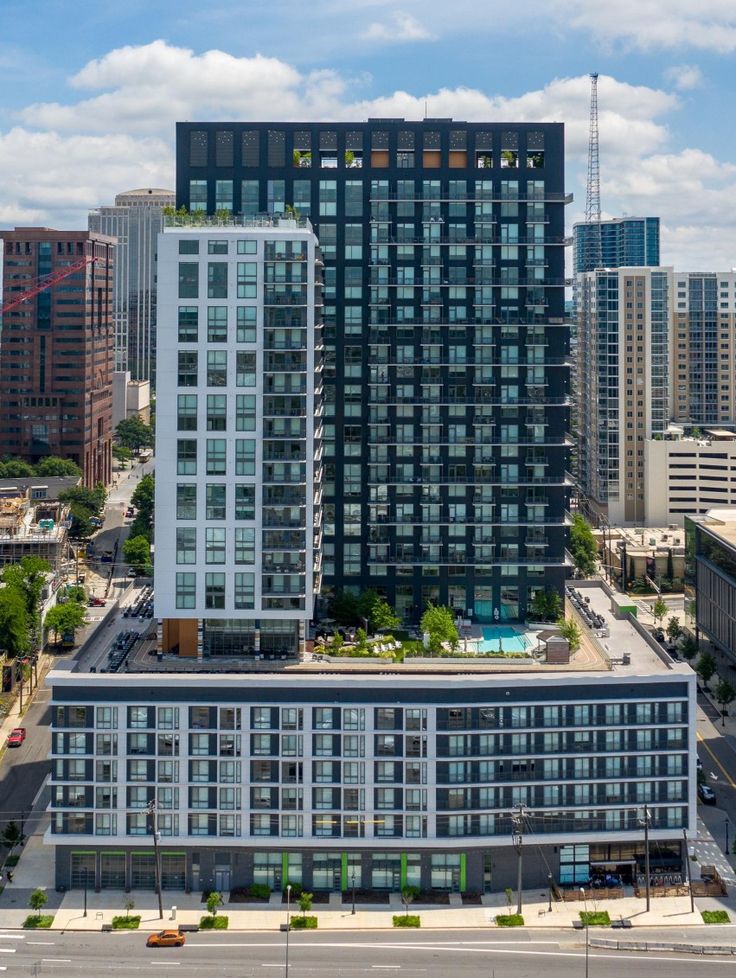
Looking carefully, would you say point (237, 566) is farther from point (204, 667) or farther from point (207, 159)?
point (207, 159)

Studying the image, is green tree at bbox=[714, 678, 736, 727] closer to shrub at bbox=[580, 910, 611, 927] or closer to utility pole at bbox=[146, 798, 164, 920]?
shrub at bbox=[580, 910, 611, 927]

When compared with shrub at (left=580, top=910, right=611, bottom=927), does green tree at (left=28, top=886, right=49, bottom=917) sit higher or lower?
higher

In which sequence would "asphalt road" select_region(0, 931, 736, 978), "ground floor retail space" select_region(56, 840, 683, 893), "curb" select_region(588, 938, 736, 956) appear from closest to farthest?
1. "asphalt road" select_region(0, 931, 736, 978)
2. "curb" select_region(588, 938, 736, 956)
3. "ground floor retail space" select_region(56, 840, 683, 893)

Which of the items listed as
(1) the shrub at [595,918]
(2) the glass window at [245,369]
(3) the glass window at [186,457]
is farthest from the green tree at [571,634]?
(3) the glass window at [186,457]

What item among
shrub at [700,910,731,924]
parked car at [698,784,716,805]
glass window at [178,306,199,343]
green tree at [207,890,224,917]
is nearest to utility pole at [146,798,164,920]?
green tree at [207,890,224,917]

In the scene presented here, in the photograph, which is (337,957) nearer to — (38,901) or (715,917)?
(38,901)

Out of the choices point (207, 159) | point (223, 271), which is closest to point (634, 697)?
point (223, 271)
